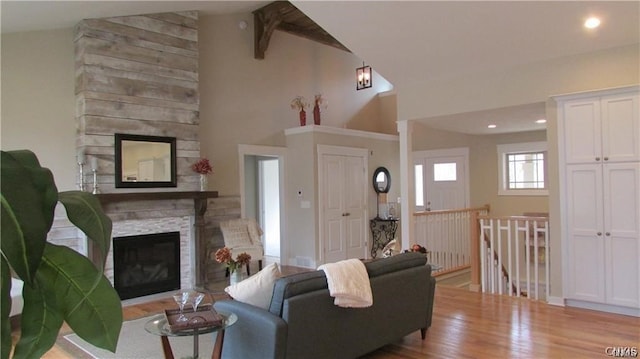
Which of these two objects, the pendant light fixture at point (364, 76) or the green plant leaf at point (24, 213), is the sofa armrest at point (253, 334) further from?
the pendant light fixture at point (364, 76)

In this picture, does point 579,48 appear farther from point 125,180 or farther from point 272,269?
point 125,180

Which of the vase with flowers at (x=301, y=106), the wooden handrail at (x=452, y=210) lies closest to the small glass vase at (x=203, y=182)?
the vase with flowers at (x=301, y=106)

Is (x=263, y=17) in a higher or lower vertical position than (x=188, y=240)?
higher

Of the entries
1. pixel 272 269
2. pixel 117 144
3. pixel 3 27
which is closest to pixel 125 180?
pixel 117 144

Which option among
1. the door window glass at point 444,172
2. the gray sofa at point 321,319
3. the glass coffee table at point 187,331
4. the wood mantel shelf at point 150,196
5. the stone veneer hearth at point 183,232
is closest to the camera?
the glass coffee table at point 187,331

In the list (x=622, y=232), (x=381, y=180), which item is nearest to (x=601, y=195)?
(x=622, y=232)

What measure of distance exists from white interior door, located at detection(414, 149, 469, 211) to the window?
0.64 m

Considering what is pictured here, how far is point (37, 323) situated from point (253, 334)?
7.35ft

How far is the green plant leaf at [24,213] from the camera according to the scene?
1.71 ft

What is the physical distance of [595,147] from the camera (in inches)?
175

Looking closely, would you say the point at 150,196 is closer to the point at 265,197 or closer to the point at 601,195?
the point at 265,197

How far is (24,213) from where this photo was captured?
535mm

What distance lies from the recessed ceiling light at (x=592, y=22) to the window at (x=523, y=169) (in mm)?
3616

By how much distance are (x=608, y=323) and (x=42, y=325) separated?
188 inches
